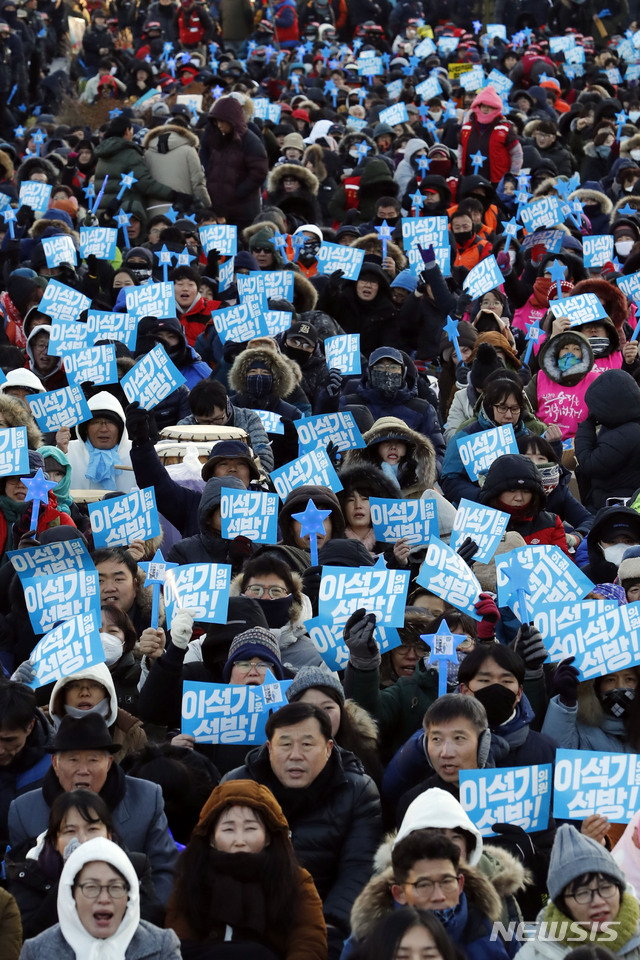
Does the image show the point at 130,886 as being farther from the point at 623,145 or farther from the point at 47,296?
the point at 623,145

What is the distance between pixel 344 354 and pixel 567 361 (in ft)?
4.71

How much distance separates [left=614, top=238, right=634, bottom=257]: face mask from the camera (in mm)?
13648

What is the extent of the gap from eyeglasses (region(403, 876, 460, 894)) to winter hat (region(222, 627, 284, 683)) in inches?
59.4

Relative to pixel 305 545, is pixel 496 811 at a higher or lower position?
lower

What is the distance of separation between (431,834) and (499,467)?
136 inches

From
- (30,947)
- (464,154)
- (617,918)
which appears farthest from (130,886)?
(464,154)

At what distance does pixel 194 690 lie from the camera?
5566 mm

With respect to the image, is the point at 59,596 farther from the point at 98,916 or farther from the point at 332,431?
the point at 332,431

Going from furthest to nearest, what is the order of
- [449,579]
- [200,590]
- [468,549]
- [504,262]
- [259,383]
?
1. [504,262]
2. [259,383]
3. [468,549]
4. [449,579]
5. [200,590]

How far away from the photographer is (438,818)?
4.46 m

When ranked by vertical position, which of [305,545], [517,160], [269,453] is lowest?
[305,545]

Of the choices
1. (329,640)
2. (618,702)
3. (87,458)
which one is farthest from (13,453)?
(618,702)

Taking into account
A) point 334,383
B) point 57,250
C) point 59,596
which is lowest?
point 59,596

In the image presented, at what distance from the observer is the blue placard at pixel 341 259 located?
1194 cm
